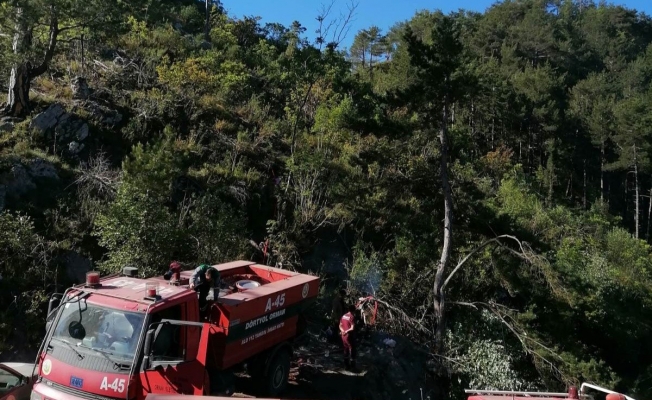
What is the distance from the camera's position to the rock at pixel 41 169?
14312mm

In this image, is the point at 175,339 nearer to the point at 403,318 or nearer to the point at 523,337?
the point at 403,318

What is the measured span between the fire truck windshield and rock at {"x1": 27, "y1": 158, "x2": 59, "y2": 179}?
366 inches

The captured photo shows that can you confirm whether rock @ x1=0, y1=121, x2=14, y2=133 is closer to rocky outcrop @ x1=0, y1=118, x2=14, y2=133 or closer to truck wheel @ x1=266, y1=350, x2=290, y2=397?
rocky outcrop @ x1=0, y1=118, x2=14, y2=133

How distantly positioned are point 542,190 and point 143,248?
35.1m

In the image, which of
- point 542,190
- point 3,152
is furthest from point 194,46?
point 542,190

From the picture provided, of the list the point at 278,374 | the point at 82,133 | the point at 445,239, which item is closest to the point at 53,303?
the point at 278,374

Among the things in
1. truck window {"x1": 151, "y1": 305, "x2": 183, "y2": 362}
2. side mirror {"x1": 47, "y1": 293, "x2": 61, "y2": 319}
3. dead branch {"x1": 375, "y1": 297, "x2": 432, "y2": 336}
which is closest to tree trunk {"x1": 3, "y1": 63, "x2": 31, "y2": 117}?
side mirror {"x1": 47, "y1": 293, "x2": 61, "y2": 319}

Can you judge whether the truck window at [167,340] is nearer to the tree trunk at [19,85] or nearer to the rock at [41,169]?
the rock at [41,169]

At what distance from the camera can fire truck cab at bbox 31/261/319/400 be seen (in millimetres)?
6055

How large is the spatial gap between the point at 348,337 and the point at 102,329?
18.7ft

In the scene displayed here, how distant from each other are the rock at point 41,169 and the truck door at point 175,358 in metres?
9.92

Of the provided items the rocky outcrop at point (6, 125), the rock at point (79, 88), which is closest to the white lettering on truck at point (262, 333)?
the rocky outcrop at point (6, 125)

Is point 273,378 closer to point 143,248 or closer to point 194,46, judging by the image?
point 143,248

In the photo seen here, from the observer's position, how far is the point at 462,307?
17172 millimetres
